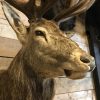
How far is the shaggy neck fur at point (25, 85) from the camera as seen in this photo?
1005 millimetres

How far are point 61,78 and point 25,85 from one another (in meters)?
0.66

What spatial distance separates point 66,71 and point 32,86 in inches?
6.4

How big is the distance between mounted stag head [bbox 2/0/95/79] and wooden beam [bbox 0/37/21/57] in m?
0.22

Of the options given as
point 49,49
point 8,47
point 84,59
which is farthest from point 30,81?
point 8,47

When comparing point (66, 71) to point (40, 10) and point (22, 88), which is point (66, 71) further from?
point (40, 10)

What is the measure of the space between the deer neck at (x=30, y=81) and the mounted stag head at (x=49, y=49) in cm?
2

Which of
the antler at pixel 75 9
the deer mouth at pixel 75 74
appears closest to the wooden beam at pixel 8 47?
the antler at pixel 75 9

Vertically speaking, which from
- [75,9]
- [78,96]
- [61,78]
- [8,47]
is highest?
[75,9]

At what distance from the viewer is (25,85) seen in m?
1.01

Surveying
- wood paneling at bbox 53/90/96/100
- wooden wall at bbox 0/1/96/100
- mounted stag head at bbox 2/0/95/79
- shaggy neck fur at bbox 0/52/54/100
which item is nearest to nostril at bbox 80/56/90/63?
mounted stag head at bbox 2/0/95/79

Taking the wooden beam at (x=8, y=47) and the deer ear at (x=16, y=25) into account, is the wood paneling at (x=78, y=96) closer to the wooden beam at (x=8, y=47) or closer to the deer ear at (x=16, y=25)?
the wooden beam at (x=8, y=47)

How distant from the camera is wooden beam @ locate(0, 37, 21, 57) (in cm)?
128

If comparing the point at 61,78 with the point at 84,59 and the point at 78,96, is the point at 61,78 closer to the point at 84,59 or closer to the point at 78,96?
the point at 78,96

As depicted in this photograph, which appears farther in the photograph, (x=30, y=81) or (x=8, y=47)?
(x=8, y=47)
